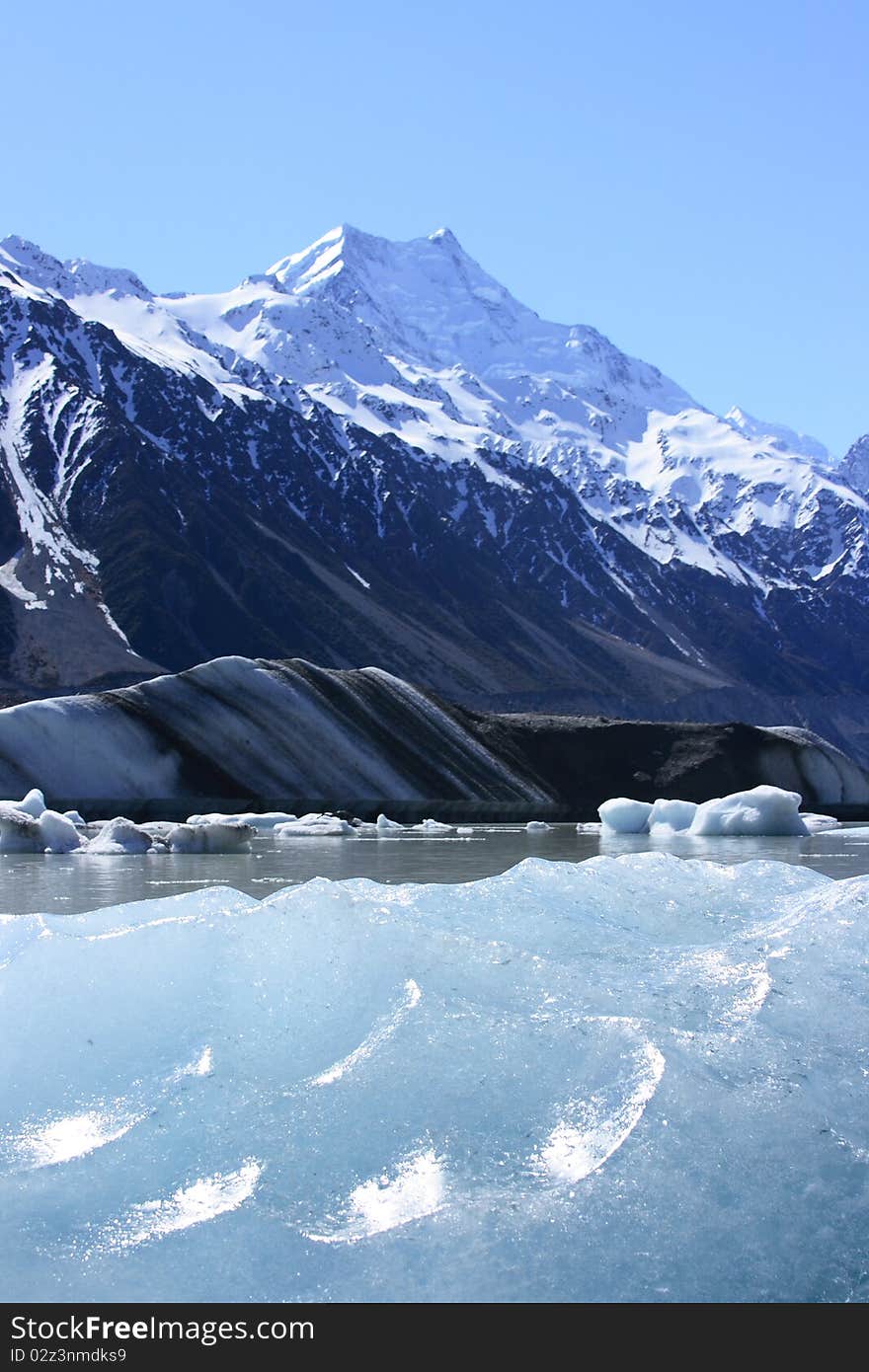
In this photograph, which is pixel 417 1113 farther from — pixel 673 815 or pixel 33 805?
pixel 673 815

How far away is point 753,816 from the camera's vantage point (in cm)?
3806

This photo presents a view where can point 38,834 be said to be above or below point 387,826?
above

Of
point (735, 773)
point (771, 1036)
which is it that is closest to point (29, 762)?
point (735, 773)

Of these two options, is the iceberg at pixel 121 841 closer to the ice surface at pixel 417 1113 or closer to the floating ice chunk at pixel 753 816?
the floating ice chunk at pixel 753 816

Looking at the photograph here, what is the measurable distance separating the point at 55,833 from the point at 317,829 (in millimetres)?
7729

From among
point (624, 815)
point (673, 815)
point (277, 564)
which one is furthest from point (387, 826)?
point (277, 564)

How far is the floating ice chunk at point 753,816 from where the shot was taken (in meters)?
38.0

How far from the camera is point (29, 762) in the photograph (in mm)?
39062

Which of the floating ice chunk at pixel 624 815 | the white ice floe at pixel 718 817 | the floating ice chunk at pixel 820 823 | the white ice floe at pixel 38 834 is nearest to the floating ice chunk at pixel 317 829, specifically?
the white ice floe at pixel 38 834

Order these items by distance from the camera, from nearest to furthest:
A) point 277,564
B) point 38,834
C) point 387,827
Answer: point 38,834 < point 387,827 < point 277,564

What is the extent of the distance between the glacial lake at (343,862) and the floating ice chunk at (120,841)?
64 cm

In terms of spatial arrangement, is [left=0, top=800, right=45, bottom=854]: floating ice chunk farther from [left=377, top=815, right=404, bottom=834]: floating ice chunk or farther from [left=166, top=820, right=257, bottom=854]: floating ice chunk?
[left=377, top=815, right=404, bottom=834]: floating ice chunk

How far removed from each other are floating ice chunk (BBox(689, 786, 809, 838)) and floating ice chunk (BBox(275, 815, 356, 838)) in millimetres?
9326

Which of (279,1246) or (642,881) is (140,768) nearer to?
(642,881)
